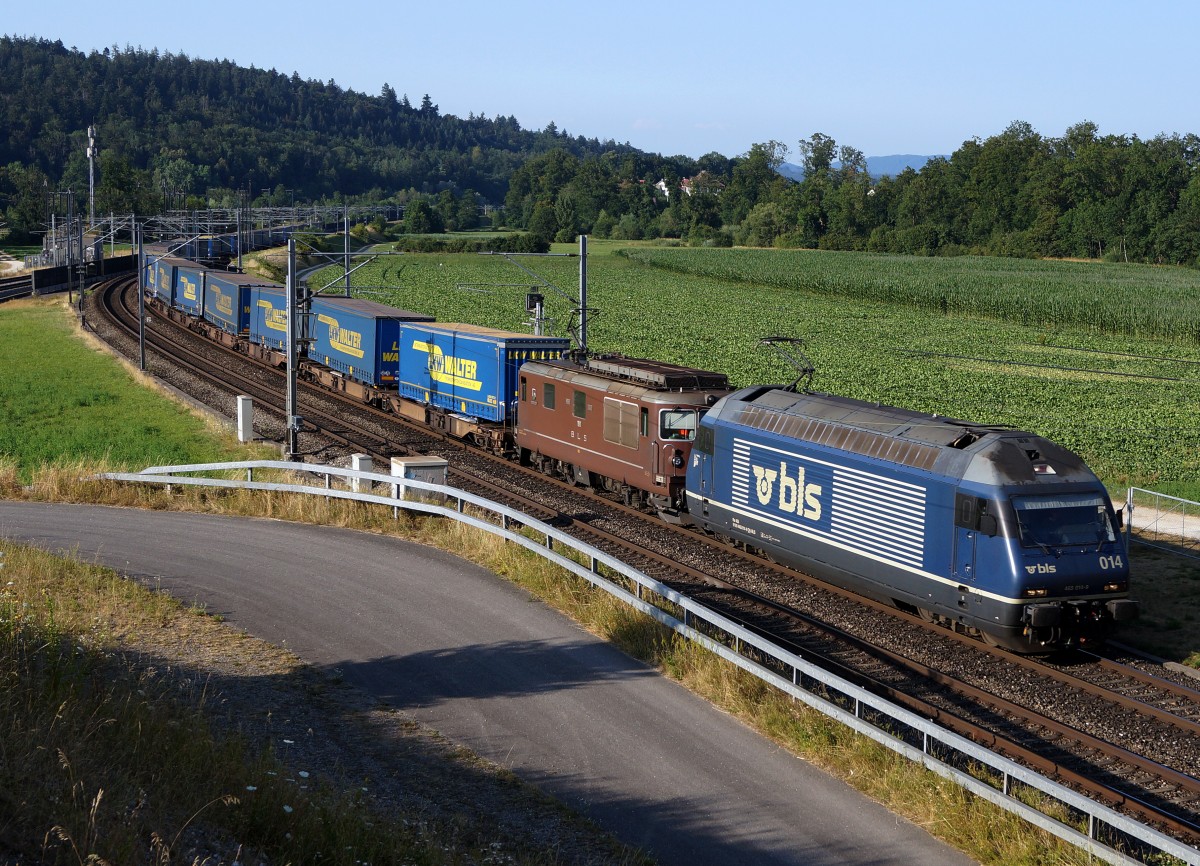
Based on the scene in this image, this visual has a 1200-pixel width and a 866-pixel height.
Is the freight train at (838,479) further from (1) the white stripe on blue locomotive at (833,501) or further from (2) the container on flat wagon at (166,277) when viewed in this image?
(2) the container on flat wagon at (166,277)

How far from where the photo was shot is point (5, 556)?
19.2 m

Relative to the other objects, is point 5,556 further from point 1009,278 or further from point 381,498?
point 1009,278

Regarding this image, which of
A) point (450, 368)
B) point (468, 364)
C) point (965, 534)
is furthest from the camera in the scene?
point (450, 368)

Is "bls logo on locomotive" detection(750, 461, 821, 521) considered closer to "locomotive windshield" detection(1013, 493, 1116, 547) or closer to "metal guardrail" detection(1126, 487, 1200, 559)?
"locomotive windshield" detection(1013, 493, 1116, 547)

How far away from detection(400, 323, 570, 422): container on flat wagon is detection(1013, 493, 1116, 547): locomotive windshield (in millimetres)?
18854

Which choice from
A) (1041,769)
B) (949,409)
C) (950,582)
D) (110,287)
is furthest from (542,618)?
(110,287)

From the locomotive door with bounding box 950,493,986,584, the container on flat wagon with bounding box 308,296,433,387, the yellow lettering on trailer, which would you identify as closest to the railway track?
the locomotive door with bounding box 950,493,986,584

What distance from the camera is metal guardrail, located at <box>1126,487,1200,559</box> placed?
25.4 metres

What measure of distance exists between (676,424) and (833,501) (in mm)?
6114

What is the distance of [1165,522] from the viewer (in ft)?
92.0

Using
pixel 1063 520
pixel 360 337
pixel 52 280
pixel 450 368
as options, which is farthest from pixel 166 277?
pixel 1063 520

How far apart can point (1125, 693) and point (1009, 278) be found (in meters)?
91.1

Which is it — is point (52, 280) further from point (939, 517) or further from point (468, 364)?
point (939, 517)

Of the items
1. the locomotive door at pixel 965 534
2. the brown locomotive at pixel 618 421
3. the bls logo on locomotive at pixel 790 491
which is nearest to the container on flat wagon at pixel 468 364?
the brown locomotive at pixel 618 421
